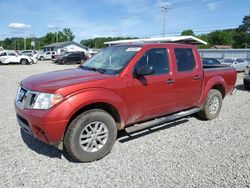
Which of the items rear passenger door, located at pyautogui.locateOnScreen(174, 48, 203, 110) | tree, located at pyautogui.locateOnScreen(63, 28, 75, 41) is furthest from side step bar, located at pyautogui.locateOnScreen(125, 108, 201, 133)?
tree, located at pyautogui.locateOnScreen(63, 28, 75, 41)

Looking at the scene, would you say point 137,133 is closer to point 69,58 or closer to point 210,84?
point 210,84

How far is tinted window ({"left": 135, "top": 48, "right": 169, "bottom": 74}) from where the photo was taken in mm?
4438

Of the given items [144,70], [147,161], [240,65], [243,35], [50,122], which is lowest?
[147,161]

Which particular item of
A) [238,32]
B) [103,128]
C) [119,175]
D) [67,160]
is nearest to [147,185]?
[119,175]

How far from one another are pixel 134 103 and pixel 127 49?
1.12 meters

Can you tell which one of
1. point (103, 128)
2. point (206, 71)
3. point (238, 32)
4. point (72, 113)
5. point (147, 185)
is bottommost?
point (147, 185)

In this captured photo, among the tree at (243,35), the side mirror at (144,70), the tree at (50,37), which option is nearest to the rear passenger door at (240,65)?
the side mirror at (144,70)

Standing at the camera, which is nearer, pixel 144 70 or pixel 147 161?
pixel 147 161

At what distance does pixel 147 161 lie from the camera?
12.7 ft

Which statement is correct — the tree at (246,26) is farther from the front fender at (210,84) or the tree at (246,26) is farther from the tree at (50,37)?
the front fender at (210,84)

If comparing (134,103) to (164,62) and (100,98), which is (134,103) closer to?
(100,98)

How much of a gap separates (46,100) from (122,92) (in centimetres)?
123

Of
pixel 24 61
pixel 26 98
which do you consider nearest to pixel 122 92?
pixel 26 98

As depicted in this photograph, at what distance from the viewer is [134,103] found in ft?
13.8
